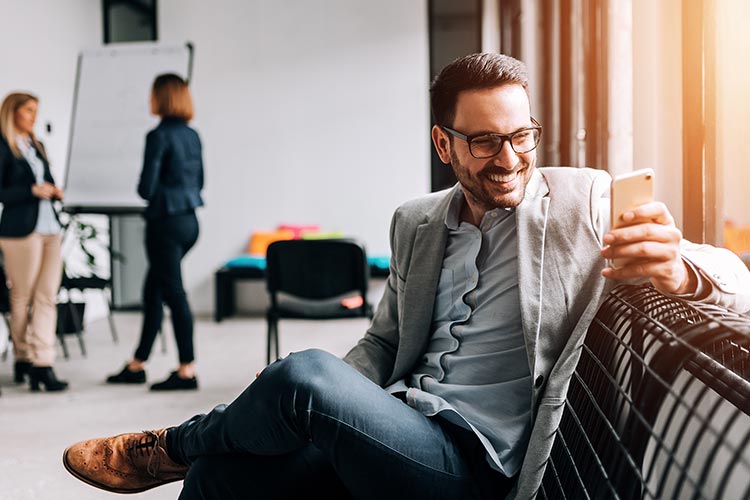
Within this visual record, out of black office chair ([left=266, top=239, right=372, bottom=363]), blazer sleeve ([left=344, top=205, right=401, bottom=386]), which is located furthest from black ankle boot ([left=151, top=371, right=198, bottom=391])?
blazer sleeve ([left=344, top=205, right=401, bottom=386])

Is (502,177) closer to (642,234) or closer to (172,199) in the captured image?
(642,234)

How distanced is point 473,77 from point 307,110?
5.26 m

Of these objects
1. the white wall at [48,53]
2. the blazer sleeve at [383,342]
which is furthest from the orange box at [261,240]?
the blazer sleeve at [383,342]

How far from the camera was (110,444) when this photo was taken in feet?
5.58

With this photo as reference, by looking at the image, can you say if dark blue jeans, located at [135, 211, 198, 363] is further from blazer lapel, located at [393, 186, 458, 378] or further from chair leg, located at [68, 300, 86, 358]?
blazer lapel, located at [393, 186, 458, 378]

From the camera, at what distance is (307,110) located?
22.0 ft

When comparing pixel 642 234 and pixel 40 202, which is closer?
pixel 642 234

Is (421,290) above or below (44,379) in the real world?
above

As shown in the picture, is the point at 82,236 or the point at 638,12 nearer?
the point at 638,12

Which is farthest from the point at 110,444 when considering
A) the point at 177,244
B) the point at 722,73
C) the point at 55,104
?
the point at 55,104

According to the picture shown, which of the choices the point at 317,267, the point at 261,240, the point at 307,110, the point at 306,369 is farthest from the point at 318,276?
the point at 307,110

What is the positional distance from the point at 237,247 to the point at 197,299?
0.59 metres

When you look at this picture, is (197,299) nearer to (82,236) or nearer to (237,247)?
(237,247)

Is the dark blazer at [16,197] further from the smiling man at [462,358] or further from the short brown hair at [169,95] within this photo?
the smiling man at [462,358]
